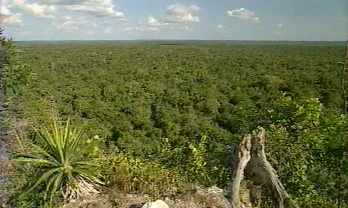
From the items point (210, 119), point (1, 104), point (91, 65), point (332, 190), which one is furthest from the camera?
point (91, 65)

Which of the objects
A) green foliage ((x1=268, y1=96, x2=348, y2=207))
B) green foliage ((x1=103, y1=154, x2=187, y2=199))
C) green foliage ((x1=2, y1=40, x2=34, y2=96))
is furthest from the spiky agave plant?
green foliage ((x1=2, y1=40, x2=34, y2=96))

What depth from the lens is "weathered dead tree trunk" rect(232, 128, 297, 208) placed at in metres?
5.16

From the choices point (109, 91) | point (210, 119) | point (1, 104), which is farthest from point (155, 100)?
point (1, 104)

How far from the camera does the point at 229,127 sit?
22.5 m

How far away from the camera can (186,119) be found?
24.5 metres

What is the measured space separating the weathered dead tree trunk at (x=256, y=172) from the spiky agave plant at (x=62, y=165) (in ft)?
4.77

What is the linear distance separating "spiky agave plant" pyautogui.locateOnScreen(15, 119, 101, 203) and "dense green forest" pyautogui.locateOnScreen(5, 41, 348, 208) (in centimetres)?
9

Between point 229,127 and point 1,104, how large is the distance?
1374 centimetres

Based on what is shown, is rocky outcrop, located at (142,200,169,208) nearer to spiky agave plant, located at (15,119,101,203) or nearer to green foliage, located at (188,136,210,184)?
spiky agave plant, located at (15,119,101,203)

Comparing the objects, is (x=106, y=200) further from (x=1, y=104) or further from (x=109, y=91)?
(x=109, y=91)

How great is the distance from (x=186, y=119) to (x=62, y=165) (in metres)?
19.5

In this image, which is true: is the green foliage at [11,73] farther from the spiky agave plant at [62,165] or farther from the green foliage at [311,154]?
the green foliage at [311,154]

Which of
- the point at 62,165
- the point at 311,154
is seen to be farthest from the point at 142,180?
the point at 311,154

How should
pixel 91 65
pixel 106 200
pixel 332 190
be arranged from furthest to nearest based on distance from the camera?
pixel 91 65 < pixel 332 190 < pixel 106 200
